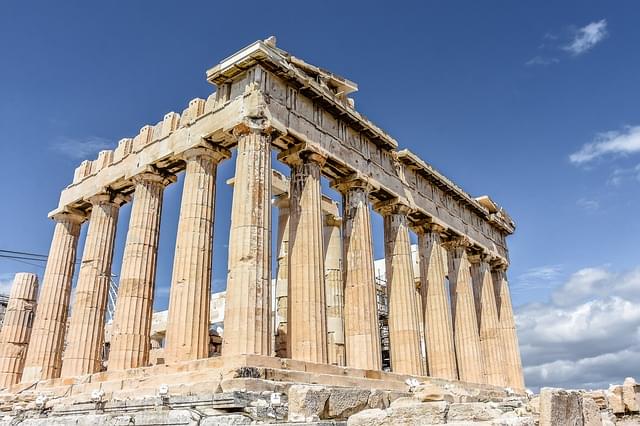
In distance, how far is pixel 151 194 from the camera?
73.2 feet

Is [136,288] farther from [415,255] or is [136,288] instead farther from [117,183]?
[415,255]

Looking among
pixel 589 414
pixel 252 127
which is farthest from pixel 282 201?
pixel 589 414

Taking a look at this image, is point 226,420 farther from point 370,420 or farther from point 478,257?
point 478,257

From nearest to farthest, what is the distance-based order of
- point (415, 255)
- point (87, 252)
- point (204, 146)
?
point (204, 146) → point (87, 252) → point (415, 255)

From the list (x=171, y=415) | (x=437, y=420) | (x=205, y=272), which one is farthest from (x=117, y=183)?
(x=437, y=420)

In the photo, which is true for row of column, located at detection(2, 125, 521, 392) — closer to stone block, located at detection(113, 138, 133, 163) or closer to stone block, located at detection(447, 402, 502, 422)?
stone block, located at detection(113, 138, 133, 163)

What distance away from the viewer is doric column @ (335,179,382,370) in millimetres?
20438

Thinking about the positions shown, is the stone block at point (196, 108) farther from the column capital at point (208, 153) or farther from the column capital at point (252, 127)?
the column capital at point (252, 127)

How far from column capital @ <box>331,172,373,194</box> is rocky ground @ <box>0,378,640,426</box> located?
9.45m

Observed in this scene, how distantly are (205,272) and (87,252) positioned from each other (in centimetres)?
791

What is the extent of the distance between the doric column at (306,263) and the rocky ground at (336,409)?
3.55 meters

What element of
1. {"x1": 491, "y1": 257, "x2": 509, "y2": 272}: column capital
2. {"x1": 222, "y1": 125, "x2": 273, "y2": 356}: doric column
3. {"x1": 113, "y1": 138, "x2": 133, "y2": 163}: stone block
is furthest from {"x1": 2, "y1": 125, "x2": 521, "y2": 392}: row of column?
{"x1": 491, "y1": 257, "x2": 509, "y2": 272}: column capital

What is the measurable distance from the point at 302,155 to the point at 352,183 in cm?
305

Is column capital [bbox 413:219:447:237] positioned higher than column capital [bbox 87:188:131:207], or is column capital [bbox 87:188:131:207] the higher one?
column capital [bbox 87:188:131:207]
